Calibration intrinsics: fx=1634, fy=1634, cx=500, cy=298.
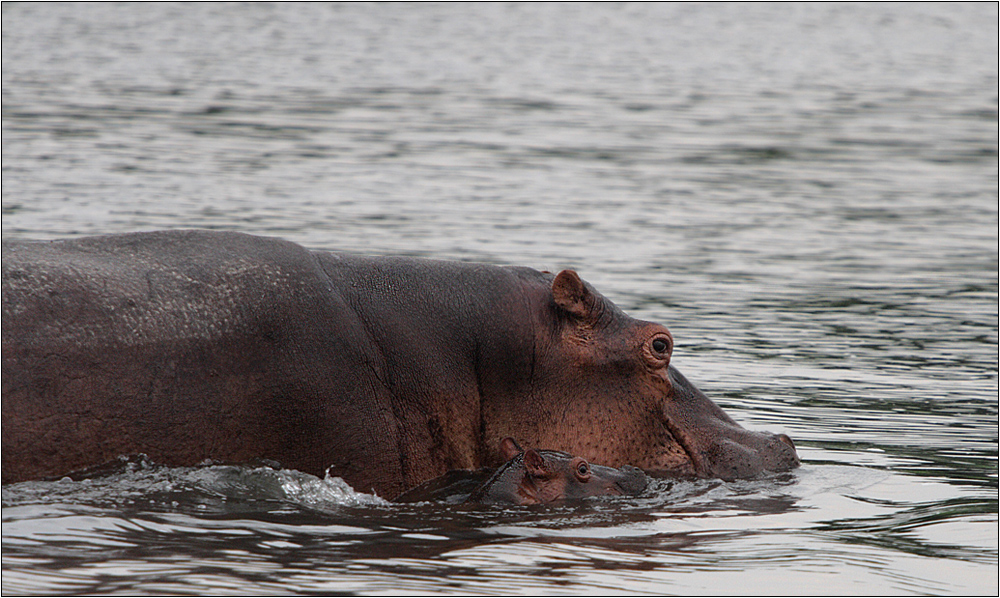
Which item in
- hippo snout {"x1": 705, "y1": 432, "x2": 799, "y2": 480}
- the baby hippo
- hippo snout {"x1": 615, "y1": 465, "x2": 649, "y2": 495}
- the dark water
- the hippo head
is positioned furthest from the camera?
hippo snout {"x1": 705, "y1": 432, "x2": 799, "y2": 480}

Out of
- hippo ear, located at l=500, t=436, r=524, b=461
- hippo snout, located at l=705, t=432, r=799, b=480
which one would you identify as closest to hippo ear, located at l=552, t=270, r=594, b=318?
hippo ear, located at l=500, t=436, r=524, b=461

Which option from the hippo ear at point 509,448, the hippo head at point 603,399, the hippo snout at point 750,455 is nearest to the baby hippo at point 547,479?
the hippo ear at point 509,448

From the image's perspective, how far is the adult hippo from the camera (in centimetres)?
574

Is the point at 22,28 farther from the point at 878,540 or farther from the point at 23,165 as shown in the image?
the point at 878,540

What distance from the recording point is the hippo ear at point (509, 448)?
6828mm

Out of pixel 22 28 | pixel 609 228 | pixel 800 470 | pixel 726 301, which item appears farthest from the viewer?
pixel 22 28

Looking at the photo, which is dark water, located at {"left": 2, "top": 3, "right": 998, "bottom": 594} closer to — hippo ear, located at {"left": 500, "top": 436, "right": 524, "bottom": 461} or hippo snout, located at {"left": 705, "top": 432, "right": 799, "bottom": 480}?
hippo snout, located at {"left": 705, "top": 432, "right": 799, "bottom": 480}

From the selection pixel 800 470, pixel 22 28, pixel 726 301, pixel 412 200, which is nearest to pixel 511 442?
pixel 800 470

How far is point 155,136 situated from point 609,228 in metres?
7.95

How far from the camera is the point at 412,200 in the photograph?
666 inches

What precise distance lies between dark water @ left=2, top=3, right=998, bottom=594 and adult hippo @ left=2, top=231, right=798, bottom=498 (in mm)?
181

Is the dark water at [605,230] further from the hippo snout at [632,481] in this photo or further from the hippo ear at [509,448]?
the hippo ear at [509,448]

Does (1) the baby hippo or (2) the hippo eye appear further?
(2) the hippo eye

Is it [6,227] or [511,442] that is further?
[6,227]
